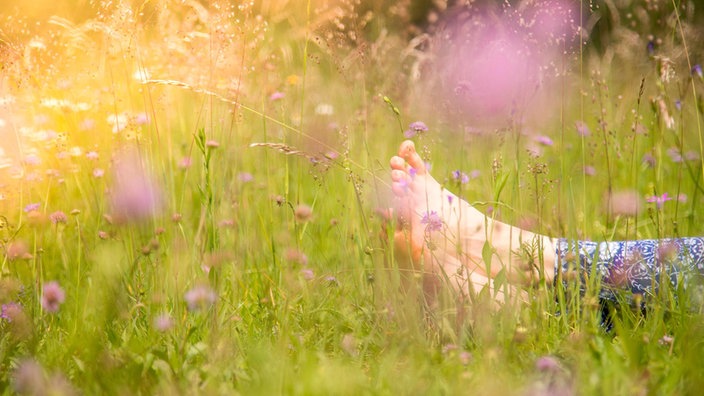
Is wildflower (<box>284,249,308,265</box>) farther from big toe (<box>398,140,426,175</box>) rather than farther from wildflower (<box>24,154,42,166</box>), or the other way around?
wildflower (<box>24,154,42,166</box>)

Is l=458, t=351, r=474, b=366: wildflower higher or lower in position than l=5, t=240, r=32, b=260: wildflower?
lower

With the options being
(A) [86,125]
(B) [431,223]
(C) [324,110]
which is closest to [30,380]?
(B) [431,223]

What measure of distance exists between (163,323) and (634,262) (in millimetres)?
897

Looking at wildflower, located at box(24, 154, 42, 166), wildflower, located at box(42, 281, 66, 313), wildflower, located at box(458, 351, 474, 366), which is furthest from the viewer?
wildflower, located at box(24, 154, 42, 166)

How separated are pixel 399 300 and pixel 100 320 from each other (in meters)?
0.51

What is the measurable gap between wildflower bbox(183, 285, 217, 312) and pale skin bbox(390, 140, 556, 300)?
400 millimetres

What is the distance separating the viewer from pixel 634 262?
1.60m

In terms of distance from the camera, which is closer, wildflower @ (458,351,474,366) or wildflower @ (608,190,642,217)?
wildflower @ (458,351,474,366)

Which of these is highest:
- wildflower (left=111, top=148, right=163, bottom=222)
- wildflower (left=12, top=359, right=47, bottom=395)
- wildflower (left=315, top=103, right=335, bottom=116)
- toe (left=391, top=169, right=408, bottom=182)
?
wildflower (left=315, top=103, right=335, bottom=116)

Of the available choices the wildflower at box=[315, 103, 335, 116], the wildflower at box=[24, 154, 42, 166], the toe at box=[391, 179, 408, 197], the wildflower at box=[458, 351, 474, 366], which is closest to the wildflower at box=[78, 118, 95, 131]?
the wildflower at box=[24, 154, 42, 166]

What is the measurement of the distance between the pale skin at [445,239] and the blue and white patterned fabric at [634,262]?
0.26ft

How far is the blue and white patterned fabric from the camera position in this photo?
154 centimetres

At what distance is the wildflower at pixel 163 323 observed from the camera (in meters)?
1.33

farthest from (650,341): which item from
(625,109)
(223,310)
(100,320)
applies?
(625,109)
